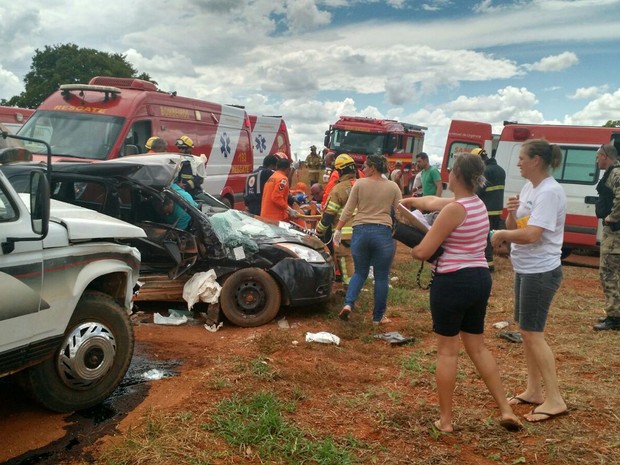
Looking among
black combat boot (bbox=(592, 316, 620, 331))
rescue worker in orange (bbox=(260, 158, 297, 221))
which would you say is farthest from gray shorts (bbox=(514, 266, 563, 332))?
rescue worker in orange (bbox=(260, 158, 297, 221))

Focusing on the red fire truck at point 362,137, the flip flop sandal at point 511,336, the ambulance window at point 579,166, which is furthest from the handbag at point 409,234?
the red fire truck at point 362,137

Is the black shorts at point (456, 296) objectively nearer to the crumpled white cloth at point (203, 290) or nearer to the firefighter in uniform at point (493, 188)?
the crumpled white cloth at point (203, 290)

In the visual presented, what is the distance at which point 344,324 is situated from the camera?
6.13 metres

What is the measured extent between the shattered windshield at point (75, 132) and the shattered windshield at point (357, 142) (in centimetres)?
1301

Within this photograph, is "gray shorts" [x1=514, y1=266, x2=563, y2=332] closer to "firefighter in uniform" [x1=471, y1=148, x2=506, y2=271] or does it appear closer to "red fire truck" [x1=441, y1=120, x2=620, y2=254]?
"firefighter in uniform" [x1=471, y1=148, x2=506, y2=271]

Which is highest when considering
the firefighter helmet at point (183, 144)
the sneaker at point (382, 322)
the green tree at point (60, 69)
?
the green tree at point (60, 69)

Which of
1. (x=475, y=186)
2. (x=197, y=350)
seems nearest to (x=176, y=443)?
(x=197, y=350)

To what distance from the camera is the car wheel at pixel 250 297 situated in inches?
231

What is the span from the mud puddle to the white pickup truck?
0.11 meters

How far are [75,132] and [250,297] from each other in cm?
481

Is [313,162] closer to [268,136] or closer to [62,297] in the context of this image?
[268,136]

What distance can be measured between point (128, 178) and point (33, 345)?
7.84 feet

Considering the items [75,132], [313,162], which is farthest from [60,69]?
[75,132]

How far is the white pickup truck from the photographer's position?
127 inches
